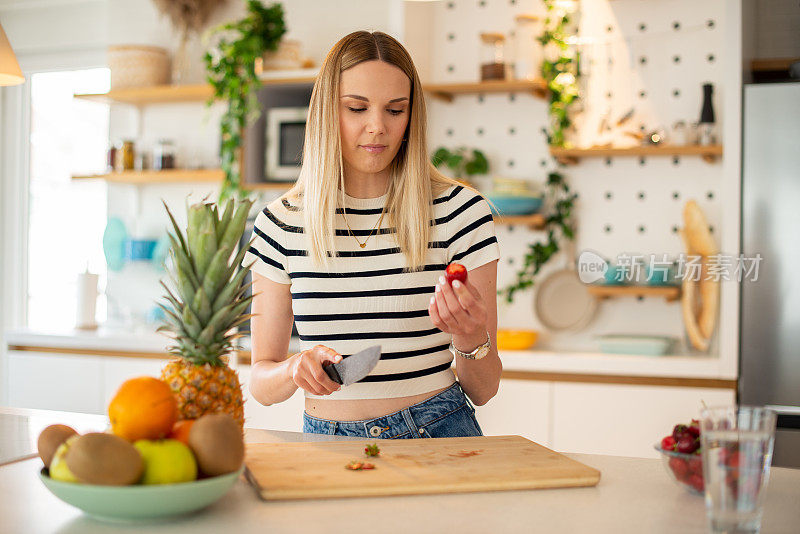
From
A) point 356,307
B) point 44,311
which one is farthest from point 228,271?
point 44,311

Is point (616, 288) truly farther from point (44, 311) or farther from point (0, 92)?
point (0, 92)

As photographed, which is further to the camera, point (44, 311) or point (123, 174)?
point (44, 311)

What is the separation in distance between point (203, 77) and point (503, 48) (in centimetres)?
156

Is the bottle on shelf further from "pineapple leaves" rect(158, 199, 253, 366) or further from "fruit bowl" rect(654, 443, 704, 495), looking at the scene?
"pineapple leaves" rect(158, 199, 253, 366)

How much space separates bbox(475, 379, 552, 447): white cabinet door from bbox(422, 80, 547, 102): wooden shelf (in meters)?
1.22

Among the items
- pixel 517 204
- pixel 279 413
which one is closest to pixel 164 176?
pixel 279 413

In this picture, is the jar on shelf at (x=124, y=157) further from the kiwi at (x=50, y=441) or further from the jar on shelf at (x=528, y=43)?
the kiwi at (x=50, y=441)

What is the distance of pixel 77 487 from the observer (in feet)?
3.11

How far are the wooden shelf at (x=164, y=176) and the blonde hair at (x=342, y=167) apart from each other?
2.32 meters

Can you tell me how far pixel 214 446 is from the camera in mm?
988

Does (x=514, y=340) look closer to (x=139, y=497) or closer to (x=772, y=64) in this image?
(x=772, y=64)

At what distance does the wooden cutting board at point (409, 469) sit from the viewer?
1.11 metres

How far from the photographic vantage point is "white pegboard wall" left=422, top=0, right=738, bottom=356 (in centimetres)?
338

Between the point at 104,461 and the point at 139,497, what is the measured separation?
0.06m
